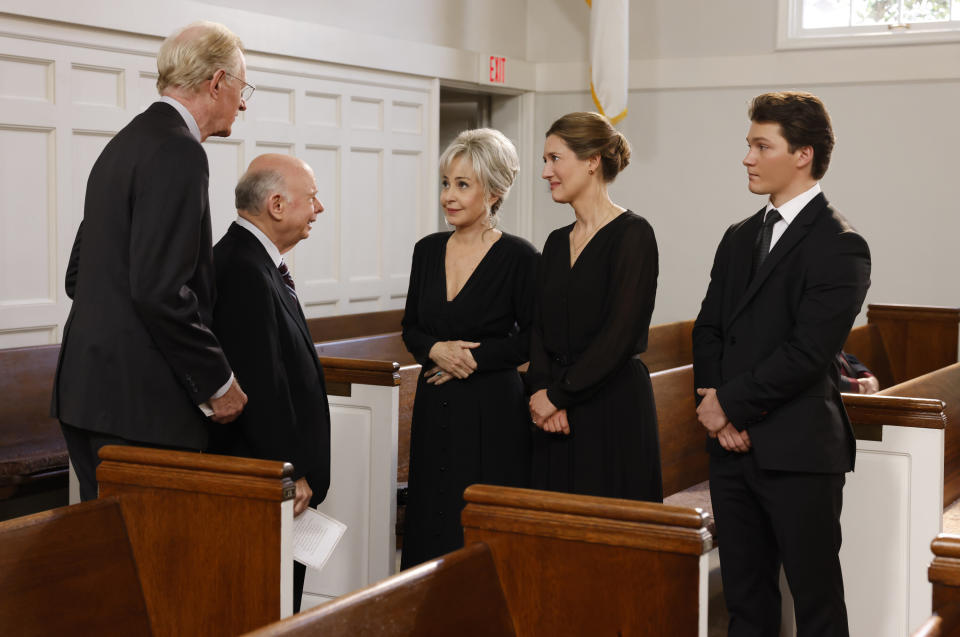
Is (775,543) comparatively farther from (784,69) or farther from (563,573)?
(784,69)

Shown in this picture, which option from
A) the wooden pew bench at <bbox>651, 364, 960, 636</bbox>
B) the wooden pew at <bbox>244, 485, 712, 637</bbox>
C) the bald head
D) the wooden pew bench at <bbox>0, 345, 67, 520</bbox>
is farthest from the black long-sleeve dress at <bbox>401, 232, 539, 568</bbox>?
the wooden pew bench at <bbox>0, 345, 67, 520</bbox>

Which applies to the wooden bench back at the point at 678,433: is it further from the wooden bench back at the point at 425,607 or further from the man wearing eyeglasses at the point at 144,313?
the wooden bench back at the point at 425,607

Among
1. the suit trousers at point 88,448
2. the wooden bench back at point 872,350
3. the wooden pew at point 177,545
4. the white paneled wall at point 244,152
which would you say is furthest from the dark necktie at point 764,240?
the white paneled wall at point 244,152

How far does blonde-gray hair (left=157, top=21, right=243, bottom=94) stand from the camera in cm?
228

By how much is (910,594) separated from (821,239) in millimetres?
1034

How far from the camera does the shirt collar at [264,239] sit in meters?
2.44

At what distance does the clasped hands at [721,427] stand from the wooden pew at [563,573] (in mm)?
788

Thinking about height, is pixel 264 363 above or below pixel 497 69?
below

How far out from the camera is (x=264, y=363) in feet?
7.65

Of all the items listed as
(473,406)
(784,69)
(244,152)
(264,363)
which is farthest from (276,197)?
(784,69)

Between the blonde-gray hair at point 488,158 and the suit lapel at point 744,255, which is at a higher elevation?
the blonde-gray hair at point 488,158

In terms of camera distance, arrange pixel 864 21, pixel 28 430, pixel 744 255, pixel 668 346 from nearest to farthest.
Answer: pixel 744 255 → pixel 28 430 → pixel 668 346 → pixel 864 21

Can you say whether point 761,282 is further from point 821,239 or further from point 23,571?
point 23,571

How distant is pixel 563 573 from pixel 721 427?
84cm
